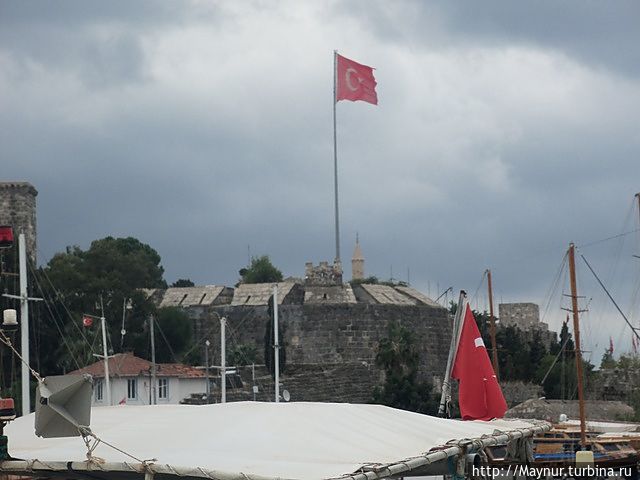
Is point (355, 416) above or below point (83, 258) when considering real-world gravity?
below

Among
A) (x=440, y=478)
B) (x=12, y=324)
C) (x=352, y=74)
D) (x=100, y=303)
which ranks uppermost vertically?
(x=352, y=74)

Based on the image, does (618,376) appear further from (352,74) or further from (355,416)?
(355,416)

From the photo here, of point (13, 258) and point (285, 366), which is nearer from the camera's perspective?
point (13, 258)

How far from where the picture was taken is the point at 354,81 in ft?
192

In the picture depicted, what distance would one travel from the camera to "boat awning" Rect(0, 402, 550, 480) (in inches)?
552

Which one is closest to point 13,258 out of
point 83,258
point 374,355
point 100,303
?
point 100,303

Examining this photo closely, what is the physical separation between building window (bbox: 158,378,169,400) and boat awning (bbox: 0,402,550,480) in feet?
95.8

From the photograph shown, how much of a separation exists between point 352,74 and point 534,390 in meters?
14.3

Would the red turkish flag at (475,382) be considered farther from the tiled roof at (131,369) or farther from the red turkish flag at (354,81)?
the red turkish flag at (354,81)

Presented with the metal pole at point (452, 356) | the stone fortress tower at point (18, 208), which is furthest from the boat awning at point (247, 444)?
the stone fortress tower at point (18, 208)

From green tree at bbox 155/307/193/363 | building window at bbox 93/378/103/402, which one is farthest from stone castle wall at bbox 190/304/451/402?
building window at bbox 93/378/103/402

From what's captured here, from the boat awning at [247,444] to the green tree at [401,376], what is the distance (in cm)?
3577

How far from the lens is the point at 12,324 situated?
16688mm

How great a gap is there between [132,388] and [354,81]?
17674mm
